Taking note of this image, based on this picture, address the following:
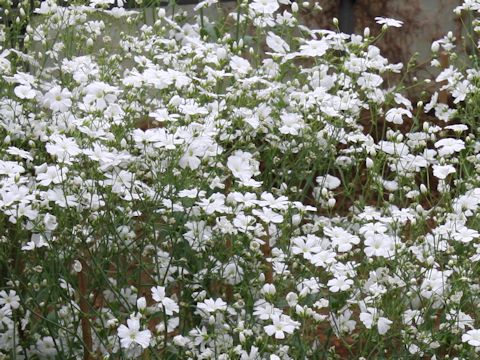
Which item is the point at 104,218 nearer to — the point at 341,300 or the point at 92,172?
the point at 92,172

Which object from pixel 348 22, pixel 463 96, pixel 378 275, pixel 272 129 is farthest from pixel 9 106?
pixel 348 22

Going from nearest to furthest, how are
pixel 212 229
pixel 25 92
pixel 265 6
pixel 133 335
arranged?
pixel 133 335
pixel 212 229
pixel 25 92
pixel 265 6

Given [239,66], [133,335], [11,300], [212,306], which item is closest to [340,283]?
[212,306]

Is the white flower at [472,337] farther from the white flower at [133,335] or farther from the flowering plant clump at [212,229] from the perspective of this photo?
the white flower at [133,335]

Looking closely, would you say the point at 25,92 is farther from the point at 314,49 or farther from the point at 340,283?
the point at 340,283

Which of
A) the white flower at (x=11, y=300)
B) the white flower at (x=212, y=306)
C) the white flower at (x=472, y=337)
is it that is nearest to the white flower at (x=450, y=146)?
the white flower at (x=472, y=337)

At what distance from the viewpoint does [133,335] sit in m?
2.93

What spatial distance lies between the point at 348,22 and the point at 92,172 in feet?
15.2

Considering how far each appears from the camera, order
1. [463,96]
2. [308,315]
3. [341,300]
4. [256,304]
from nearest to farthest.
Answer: [308,315] → [256,304] → [341,300] → [463,96]

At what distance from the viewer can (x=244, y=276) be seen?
3.32m

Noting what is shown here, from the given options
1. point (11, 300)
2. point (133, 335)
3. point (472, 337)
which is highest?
point (11, 300)

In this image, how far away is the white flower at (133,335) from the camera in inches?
114

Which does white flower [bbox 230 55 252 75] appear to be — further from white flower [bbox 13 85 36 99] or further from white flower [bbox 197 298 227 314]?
white flower [bbox 197 298 227 314]

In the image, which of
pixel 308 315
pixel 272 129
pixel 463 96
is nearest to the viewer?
pixel 308 315
